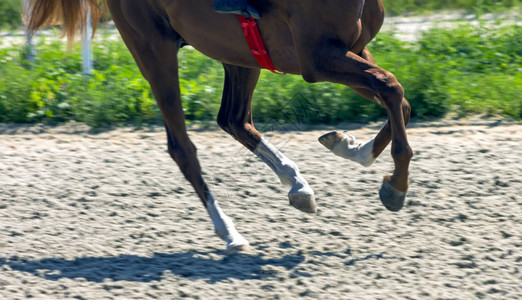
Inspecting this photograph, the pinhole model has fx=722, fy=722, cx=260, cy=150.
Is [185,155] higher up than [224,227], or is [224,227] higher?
[185,155]

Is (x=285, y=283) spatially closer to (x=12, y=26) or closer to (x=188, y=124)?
(x=188, y=124)

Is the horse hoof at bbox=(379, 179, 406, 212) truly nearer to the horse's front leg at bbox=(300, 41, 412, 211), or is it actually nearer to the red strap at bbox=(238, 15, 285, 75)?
the horse's front leg at bbox=(300, 41, 412, 211)

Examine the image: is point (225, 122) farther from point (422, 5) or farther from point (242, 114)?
point (422, 5)

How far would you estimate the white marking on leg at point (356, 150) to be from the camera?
3852mm

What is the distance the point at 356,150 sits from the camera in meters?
3.92

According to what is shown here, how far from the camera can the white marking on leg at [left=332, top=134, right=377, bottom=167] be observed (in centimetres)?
385

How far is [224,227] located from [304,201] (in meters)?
0.45

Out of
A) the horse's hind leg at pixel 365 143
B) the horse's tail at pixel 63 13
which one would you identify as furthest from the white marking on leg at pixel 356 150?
the horse's tail at pixel 63 13

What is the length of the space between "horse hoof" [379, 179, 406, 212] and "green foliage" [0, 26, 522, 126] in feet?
8.86

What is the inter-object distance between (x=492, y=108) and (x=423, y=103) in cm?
60

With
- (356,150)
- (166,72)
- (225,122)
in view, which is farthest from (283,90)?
(356,150)

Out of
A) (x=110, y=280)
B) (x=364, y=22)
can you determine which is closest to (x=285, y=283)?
(x=110, y=280)

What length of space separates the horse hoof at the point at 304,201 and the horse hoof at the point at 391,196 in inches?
16.3

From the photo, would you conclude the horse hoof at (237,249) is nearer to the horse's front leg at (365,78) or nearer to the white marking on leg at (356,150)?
the white marking on leg at (356,150)
